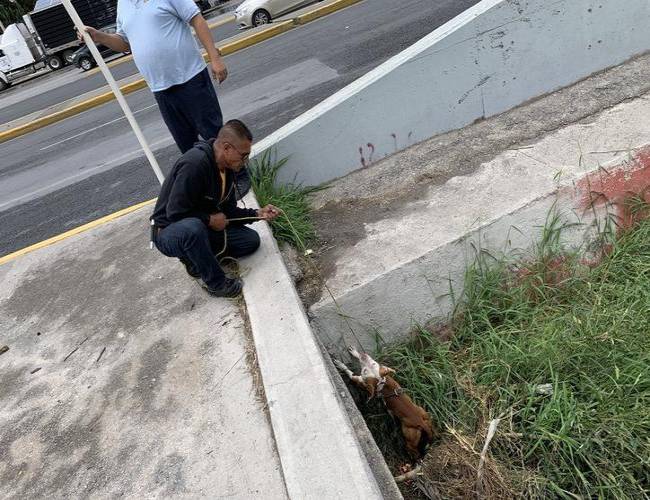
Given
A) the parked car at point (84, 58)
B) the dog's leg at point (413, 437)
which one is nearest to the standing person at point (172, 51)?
the dog's leg at point (413, 437)

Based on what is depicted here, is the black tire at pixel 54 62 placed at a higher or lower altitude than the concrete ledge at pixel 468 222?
higher

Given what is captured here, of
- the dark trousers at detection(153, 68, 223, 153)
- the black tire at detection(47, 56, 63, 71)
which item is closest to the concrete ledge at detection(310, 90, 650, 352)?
the dark trousers at detection(153, 68, 223, 153)

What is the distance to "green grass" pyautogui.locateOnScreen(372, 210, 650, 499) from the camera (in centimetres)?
257

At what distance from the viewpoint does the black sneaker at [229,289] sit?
10.1 ft

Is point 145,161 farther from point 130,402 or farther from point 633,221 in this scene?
point 633,221

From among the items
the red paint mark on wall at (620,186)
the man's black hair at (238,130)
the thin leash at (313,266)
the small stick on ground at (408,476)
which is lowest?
the small stick on ground at (408,476)

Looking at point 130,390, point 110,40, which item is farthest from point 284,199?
point 130,390

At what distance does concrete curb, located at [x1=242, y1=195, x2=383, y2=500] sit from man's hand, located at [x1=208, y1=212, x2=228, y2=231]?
0.37 metres

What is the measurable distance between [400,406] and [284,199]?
1884 mm

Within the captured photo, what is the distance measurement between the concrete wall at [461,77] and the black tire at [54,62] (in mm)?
19855

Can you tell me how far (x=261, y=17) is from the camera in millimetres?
13328

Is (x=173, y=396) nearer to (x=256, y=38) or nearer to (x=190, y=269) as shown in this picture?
(x=190, y=269)

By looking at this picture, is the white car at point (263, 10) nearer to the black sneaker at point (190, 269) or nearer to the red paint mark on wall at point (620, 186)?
the red paint mark on wall at point (620, 186)

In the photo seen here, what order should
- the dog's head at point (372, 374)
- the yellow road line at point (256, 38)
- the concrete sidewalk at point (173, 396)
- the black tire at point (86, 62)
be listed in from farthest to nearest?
the black tire at point (86, 62) → the yellow road line at point (256, 38) → the dog's head at point (372, 374) → the concrete sidewalk at point (173, 396)
